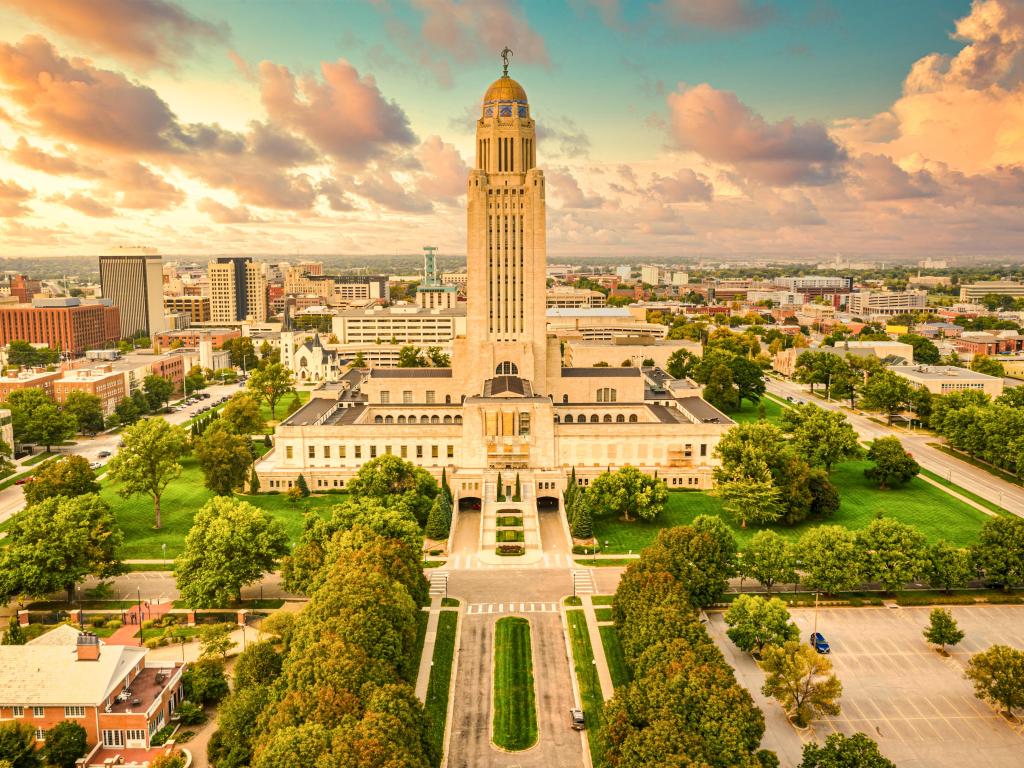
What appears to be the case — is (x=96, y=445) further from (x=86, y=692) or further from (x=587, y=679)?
(x=587, y=679)

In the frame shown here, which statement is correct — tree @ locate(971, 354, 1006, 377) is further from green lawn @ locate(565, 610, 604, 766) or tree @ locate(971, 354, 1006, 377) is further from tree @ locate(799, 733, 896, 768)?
tree @ locate(799, 733, 896, 768)

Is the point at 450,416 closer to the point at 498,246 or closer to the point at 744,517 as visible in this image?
the point at 498,246

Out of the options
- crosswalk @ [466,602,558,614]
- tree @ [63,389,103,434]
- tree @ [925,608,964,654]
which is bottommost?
crosswalk @ [466,602,558,614]

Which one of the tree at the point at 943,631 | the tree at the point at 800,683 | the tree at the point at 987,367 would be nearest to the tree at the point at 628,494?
the tree at the point at 943,631

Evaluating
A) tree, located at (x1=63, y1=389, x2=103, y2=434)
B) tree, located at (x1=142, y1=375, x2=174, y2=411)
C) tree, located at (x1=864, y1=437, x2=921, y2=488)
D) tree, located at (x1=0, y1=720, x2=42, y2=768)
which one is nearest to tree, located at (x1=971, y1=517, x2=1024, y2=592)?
tree, located at (x1=864, y1=437, x2=921, y2=488)

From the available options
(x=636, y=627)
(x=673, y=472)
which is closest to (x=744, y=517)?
(x=673, y=472)

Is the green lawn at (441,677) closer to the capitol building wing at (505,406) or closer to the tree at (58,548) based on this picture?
the capitol building wing at (505,406)
